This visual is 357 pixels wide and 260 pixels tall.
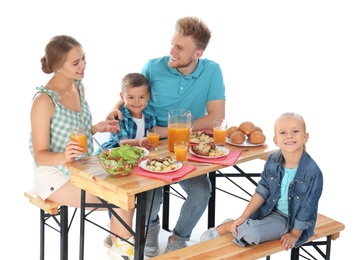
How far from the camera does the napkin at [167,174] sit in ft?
14.1

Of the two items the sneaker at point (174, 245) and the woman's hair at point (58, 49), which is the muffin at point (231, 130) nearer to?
the sneaker at point (174, 245)

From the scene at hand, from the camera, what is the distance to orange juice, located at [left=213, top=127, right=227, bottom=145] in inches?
192

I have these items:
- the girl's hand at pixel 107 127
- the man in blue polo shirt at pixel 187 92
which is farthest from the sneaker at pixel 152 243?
the girl's hand at pixel 107 127

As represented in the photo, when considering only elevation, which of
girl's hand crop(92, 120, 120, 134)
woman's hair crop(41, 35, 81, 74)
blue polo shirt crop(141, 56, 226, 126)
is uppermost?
woman's hair crop(41, 35, 81, 74)

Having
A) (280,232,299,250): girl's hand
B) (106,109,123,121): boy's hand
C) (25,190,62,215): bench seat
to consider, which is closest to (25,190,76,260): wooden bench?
(25,190,62,215): bench seat

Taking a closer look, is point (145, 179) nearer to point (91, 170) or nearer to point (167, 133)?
point (91, 170)

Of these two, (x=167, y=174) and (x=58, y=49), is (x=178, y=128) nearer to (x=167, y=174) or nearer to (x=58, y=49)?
(x=167, y=174)

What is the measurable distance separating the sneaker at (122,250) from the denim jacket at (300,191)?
0.88 metres

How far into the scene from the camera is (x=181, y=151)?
4.54m

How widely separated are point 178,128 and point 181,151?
0.22 meters

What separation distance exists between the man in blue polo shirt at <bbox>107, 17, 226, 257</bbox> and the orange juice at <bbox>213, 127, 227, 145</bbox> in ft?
0.95

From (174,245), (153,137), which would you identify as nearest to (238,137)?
(153,137)

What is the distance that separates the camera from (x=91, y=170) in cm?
438

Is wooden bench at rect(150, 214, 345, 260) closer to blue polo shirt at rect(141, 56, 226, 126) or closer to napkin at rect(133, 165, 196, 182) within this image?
napkin at rect(133, 165, 196, 182)
